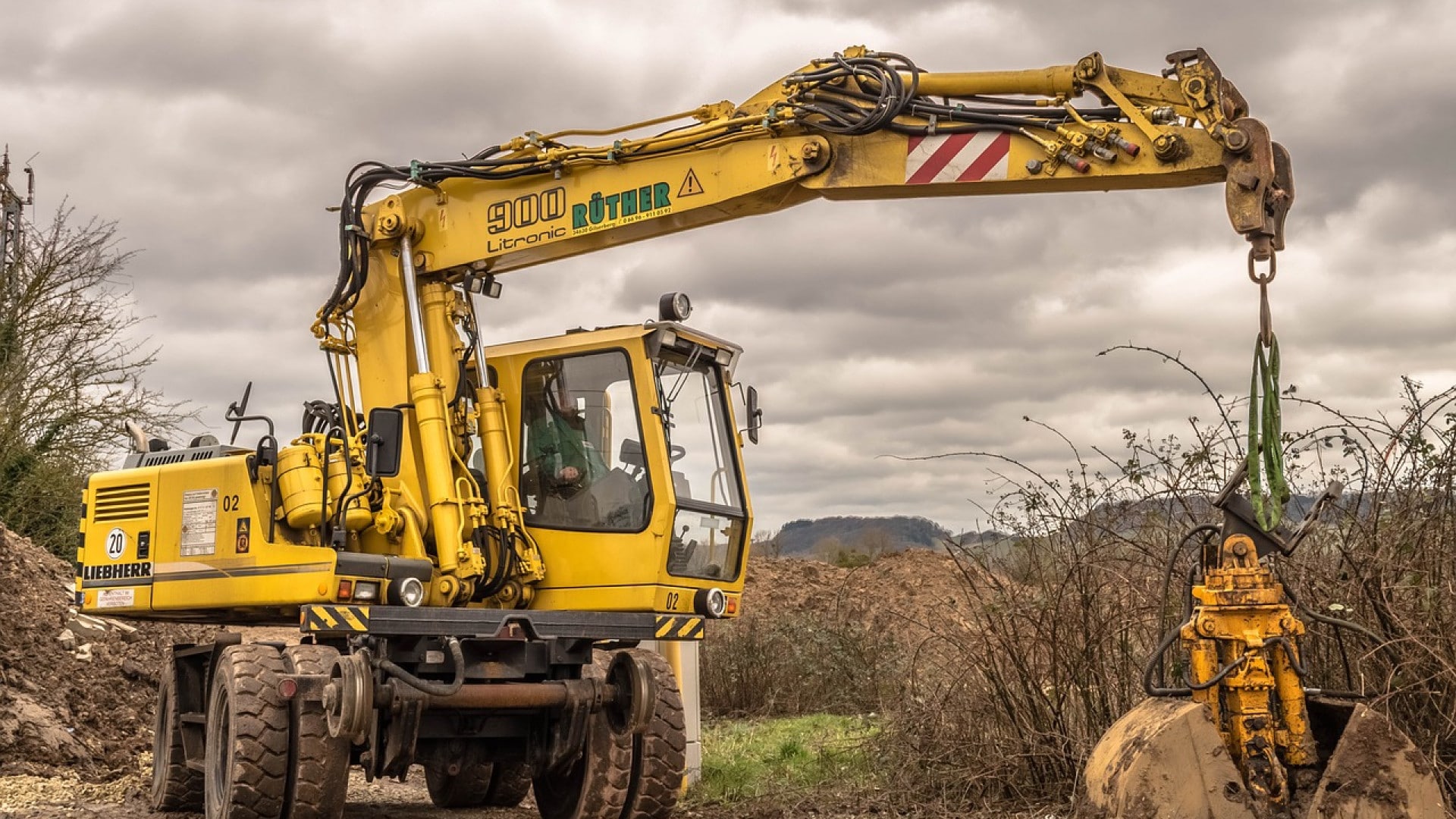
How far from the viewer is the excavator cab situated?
325 inches

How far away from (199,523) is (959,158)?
503cm

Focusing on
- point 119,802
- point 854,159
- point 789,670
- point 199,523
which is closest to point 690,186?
point 854,159

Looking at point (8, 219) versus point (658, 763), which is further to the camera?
point (8, 219)

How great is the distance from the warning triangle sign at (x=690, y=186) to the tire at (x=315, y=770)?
3195 millimetres

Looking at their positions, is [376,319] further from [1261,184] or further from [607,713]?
[1261,184]

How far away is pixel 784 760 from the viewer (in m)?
11.0

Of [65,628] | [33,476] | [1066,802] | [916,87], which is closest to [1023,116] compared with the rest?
[916,87]

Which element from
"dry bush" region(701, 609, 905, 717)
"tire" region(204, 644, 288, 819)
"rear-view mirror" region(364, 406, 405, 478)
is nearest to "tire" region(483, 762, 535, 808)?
"tire" region(204, 644, 288, 819)

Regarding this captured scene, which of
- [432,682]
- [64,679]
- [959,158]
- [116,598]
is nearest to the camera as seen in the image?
[959,158]

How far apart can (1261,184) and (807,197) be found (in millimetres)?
2734

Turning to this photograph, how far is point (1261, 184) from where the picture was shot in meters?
5.96

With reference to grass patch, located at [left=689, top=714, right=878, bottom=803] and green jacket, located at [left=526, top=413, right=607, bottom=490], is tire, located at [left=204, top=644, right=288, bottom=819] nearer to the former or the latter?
green jacket, located at [left=526, top=413, right=607, bottom=490]

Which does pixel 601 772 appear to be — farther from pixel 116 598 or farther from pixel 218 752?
pixel 116 598

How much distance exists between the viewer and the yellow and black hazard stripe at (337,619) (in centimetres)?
755
